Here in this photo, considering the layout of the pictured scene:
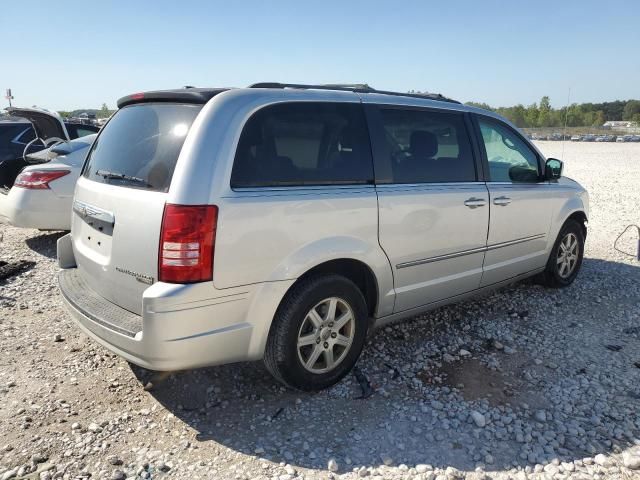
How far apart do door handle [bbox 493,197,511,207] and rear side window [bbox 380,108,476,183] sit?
0.30 meters

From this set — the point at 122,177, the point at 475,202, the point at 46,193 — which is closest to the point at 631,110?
the point at 475,202

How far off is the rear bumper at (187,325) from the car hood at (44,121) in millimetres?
4304

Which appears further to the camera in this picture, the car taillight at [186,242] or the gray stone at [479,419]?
the gray stone at [479,419]

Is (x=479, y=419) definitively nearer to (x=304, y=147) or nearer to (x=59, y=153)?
(x=304, y=147)

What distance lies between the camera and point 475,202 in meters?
4.05

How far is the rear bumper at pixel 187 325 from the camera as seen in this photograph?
2.64 m

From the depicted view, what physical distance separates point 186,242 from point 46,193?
4.74m

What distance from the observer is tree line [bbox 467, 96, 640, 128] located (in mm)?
114938

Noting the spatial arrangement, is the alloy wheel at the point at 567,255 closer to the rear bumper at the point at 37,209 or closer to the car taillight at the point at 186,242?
the car taillight at the point at 186,242

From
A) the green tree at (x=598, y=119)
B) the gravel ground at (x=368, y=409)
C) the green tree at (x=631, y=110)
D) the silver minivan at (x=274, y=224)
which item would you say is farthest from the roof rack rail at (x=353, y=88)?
the green tree at (x=631, y=110)

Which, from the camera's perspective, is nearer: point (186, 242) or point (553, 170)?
point (186, 242)

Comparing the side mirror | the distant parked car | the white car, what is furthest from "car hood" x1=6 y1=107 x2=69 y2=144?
the side mirror

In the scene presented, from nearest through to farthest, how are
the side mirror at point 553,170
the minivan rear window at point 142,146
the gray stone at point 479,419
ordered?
the minivan rear window at point 142,146 < the gray stone at point 479,419 < the side mirror at point 553,170

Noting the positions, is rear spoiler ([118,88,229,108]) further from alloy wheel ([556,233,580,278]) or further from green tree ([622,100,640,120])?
green tree ([622,100,640,120])
